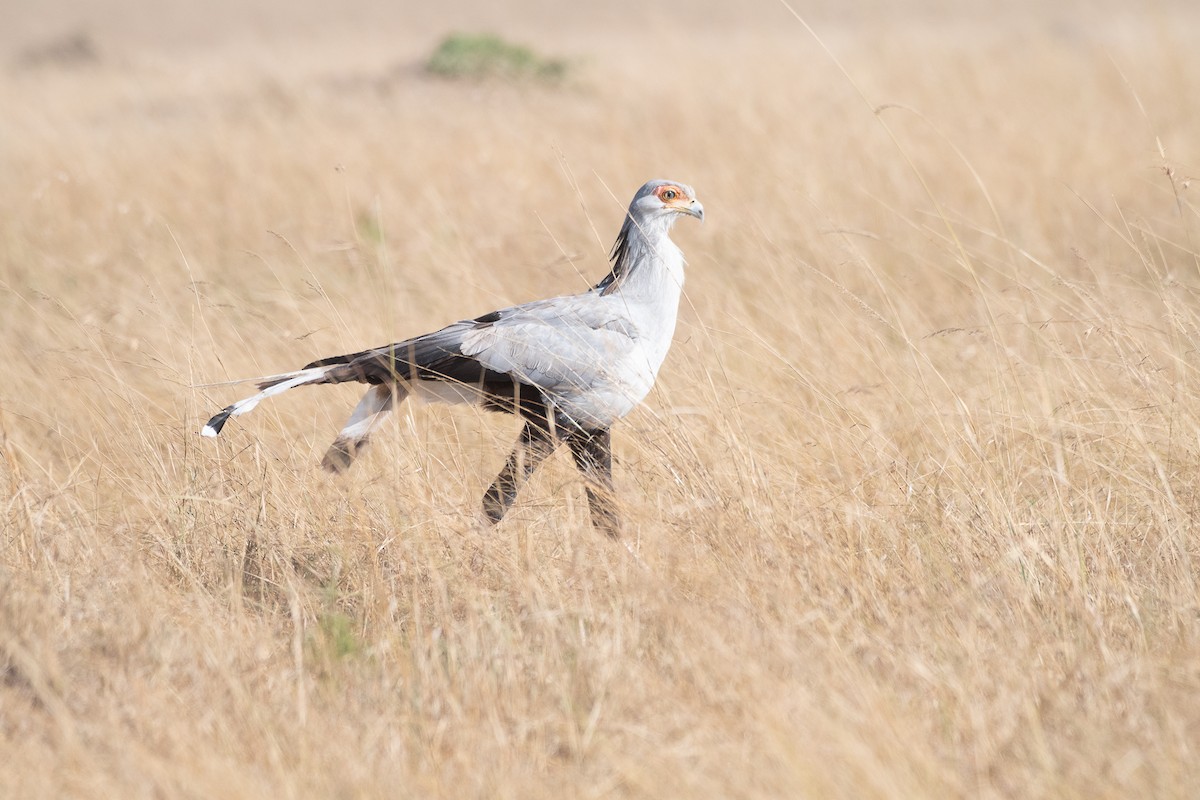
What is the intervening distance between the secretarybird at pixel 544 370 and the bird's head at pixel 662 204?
0.26 ft

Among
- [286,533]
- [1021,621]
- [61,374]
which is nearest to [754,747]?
[1021,621]

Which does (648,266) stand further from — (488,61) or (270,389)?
(488,61)

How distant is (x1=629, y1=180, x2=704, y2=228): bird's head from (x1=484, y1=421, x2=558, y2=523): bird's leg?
2.62 ft

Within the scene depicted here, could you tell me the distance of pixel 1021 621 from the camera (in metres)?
2.79

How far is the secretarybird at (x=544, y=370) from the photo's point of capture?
143 inches

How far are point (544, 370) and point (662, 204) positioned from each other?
0.76 m

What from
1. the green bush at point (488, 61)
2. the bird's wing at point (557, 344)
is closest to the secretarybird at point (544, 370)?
the bird's wing at point (557, 344)

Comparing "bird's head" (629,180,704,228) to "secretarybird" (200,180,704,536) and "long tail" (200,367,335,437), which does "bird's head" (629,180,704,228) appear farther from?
"long tail" (200,367,335,437)

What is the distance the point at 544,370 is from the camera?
12.1 feet

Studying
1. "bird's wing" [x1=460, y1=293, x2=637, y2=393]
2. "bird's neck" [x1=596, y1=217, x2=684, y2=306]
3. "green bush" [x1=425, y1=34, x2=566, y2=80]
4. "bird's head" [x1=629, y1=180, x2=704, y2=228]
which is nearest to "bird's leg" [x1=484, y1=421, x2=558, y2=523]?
"bird's wing" [x1=460, y1=293, x2=637, y2=393]

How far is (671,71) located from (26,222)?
640 centimetres

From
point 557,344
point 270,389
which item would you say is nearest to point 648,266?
point 557,344

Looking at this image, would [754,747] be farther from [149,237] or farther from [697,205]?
[149,237]

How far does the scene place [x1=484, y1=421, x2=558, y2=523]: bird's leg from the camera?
3.62 m
